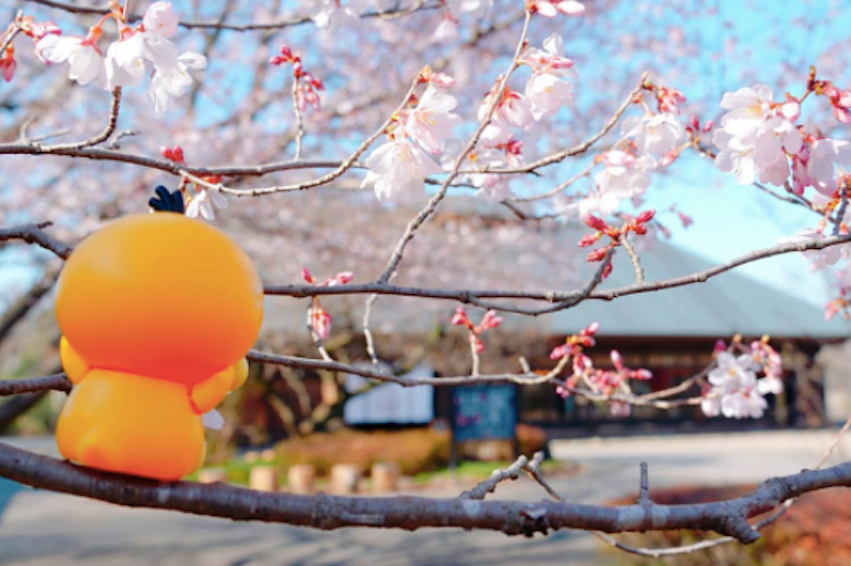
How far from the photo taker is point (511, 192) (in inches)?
95.7

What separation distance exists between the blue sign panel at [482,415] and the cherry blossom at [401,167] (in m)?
10.2

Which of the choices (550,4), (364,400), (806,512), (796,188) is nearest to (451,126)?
(550,4)

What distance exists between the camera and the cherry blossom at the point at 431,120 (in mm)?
1646

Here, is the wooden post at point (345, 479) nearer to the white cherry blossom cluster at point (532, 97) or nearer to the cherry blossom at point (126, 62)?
the white cherry blossom cluster at point (532, 97)

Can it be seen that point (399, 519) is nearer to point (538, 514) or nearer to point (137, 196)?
point (538, 514)

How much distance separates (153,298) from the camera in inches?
36.6

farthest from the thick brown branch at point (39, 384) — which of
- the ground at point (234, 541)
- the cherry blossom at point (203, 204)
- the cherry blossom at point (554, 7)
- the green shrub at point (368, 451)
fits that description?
the green shrub at point (368, 451)

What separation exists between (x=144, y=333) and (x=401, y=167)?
0.85m

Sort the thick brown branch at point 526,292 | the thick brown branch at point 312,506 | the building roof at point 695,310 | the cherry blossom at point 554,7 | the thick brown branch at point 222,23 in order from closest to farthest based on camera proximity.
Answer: the thick brown branch at point 312,506 < the thick brown branch at point 526,292 < the cherry blossom at point 554,7 < the thick brown branch at point 222,23 < the building roof at point 695,310

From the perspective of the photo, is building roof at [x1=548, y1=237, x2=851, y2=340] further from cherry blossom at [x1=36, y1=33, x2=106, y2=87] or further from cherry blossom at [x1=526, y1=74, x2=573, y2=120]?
cherry blossom at [x1=36, y1=33, x2=106, y2=87]

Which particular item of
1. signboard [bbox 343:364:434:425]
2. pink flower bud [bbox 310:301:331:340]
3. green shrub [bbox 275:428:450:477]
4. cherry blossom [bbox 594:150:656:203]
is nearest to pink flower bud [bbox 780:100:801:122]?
cherry blossom [bbox 594:150:656:203]

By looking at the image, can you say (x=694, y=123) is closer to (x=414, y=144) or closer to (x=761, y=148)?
(x=761, y=148)

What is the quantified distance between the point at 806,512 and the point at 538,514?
Result: 5.11 m

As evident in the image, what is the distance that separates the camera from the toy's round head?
3.04ft
